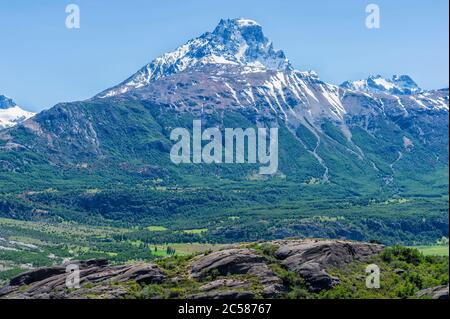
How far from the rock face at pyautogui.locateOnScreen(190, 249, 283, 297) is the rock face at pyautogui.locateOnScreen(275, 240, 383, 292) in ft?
13.0

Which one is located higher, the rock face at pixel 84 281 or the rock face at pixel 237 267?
the rock face at pixel 237 267

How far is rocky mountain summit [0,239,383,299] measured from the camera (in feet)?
383

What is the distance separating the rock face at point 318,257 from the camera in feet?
394

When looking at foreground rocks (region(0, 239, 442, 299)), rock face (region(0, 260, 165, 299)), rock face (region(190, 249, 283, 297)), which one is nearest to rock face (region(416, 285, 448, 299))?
foreground rocks (region(0, 239, 442, 299))

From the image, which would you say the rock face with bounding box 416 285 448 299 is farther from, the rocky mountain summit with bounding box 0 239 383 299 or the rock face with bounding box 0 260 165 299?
the rock face with bounding box 0 260 165 299

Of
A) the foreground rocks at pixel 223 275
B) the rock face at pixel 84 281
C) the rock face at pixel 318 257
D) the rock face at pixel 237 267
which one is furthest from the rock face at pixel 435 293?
the rock face at pixel 84 281

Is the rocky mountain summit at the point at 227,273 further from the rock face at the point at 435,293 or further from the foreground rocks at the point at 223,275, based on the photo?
the rock face at the point at 435,293

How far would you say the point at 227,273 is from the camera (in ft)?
402

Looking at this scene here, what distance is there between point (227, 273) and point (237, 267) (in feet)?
6.16

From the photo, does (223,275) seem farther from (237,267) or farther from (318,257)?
(318,257)

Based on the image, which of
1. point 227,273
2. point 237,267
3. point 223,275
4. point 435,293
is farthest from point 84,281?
point 435,293
